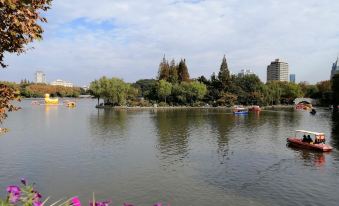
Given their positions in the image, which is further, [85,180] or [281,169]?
[281,169]

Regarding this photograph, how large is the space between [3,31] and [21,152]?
34.9 metres

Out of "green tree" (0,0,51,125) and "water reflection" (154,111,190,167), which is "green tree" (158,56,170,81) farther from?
"green tree" (0,0,51,125)

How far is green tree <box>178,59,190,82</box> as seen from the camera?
168 m

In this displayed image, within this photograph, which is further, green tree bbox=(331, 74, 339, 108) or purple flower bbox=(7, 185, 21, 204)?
green tree bbox=(331, 74, 339, 108)

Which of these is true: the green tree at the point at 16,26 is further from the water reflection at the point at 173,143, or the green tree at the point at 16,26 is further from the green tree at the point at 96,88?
the green tree at the point at 96,88

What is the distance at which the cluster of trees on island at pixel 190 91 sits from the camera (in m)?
140

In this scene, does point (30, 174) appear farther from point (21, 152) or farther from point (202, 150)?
point (202, 150)

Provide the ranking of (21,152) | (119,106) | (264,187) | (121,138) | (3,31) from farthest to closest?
(119,106) < (121,138) < (21,152) < (264,187) < (3,31)

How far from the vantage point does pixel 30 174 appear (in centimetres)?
3138

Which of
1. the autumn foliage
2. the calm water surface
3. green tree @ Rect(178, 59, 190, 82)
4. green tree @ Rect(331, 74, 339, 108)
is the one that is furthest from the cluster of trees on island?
the autumn foliage

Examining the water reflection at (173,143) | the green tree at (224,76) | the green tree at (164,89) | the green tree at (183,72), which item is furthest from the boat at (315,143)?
the green tree at (183,72)

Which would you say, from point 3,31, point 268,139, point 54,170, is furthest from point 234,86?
point 3,31

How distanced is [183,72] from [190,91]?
22.4 metres

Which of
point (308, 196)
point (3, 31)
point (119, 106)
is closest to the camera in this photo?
point (3, 31)
